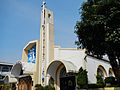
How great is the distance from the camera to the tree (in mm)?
15727

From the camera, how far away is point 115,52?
18109mm

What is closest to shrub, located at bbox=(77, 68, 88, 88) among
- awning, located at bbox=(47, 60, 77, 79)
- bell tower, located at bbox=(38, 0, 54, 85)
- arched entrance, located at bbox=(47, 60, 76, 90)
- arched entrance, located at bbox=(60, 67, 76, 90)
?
awning, located at bbox=(47, 60, 77, 79)

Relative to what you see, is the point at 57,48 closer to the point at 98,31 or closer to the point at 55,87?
the point at 55,87

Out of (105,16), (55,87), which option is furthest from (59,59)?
(105,16)

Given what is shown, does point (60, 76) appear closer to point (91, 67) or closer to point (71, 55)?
point (71, 55)

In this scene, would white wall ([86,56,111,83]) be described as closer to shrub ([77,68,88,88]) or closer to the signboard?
shrub ([77,68,88,88])

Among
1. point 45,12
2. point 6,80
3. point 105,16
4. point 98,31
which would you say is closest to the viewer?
point 105,16

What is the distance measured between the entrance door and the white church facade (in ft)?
0.38

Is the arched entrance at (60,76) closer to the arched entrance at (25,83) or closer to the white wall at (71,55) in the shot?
the white wall at (71,55)

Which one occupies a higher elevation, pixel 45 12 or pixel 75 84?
pixel 45 12

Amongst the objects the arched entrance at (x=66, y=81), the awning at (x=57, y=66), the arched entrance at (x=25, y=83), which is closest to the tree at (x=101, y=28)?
the awning at (x=57, y=66)

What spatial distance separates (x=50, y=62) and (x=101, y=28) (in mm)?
10665

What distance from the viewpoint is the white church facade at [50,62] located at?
25266 mm

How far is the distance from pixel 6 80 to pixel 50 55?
39.1 feet
